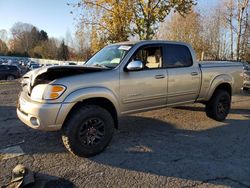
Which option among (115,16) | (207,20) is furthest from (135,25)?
(207,20)

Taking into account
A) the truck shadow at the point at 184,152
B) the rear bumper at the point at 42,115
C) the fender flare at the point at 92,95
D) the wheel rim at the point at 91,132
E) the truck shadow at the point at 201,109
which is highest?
the fender flare at the point at 92,95

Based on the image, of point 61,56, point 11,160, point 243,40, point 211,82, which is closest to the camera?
point 11,160

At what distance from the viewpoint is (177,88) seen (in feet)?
19.7

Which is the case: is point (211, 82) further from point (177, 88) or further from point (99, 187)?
point (99, 187)

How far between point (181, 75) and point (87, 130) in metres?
2.50

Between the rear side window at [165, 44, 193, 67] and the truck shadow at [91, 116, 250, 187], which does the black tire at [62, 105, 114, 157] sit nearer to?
the truck shadow at [91, 116, 250, 187]

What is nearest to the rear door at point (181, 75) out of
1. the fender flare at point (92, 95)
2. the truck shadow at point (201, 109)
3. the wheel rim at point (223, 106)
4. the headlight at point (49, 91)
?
the wheel rim at point (223, 106)

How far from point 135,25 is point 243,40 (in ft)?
91.8

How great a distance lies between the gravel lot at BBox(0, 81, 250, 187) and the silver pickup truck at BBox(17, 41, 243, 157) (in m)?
0.43

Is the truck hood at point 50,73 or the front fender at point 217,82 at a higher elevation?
the truck hood at point 50,73

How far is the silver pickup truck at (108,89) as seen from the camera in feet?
14.2

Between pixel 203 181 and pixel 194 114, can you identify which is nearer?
pixel 203 181

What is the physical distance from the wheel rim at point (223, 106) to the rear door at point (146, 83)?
1953mm

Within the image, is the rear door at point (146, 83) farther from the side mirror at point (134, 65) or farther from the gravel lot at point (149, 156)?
the gravel lot at point (149, 156)
